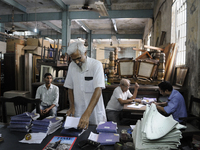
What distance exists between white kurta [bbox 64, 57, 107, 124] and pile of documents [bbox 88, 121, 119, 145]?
18.9 inches

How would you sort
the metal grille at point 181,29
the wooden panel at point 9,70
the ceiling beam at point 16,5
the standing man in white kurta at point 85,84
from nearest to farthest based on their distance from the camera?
the standing man in white kurta at point 85,84 < the metal grille at point 181,29 < the wooden panel at point 9,70 < the ceiling beam at point 16,5

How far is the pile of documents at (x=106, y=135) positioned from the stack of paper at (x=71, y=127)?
150 mm

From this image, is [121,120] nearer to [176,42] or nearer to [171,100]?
[171,100]

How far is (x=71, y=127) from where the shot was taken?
1679 mm

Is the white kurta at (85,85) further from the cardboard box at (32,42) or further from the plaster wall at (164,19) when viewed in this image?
the cardboard box at (32,42)

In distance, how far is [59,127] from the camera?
195cm

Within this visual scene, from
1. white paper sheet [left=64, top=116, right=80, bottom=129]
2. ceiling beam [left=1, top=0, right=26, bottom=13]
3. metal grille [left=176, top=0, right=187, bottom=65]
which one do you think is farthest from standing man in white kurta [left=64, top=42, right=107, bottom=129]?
ceiling beam [left=1, top=0, right=26, bottom=13]

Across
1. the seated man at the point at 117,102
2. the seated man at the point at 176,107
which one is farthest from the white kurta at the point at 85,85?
the seated man at the point at 117,102

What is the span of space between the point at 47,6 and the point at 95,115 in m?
8.57

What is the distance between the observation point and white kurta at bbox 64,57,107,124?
2273 mm

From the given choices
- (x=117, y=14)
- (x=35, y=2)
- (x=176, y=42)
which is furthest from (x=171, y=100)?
(x=35, y=2)

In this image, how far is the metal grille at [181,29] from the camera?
4569mm

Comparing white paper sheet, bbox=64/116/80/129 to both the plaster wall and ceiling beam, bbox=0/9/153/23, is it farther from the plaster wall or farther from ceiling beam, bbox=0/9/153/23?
ceiling beam, bbox=0/9/153/23

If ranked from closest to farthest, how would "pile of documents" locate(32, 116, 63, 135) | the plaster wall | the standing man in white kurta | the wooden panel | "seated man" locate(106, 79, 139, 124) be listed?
"pile of documents" locate(32, 116, 63, 135), the standing man in white kurta, "seated man" locate(106, 79, 139, 124), the plaster wall, the wooden panel
